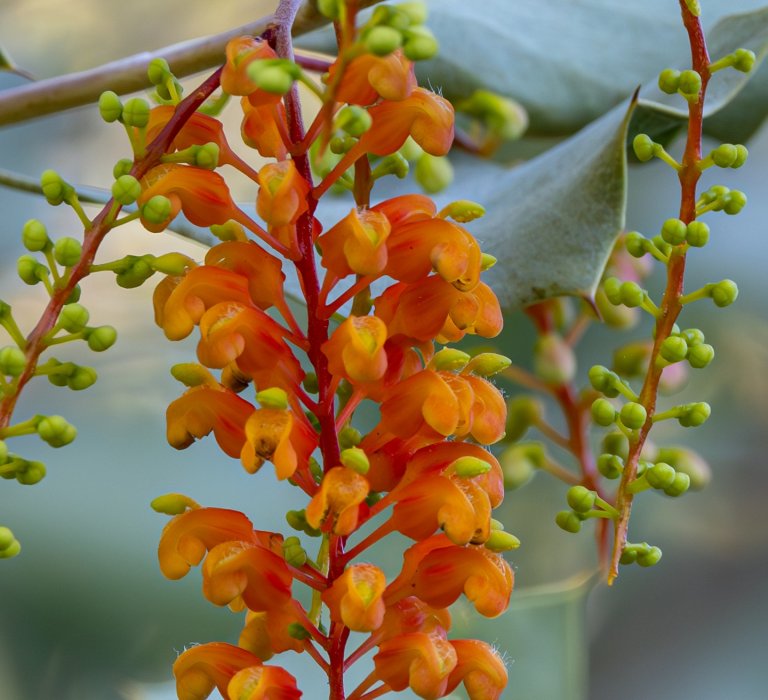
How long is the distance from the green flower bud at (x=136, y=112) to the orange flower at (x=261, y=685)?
0.17m

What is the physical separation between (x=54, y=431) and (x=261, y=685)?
0.10 metres

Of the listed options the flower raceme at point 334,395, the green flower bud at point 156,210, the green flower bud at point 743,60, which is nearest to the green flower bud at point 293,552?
the flower raceme at point 334,395

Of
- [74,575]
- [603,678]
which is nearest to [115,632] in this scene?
[74,575]

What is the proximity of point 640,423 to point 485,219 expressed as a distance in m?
0.16

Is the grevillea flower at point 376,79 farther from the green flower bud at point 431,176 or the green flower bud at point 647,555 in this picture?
the green flower bud at point 431,176

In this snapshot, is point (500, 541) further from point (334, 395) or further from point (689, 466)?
point (689, 466)

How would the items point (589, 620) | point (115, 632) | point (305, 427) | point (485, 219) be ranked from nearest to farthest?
point (305, 427), point (485, 219), point (115, 632), point (589, 620)

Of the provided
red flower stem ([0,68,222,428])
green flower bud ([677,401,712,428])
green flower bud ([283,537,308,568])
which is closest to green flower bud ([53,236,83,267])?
red flower stem ([0,68,222,428])

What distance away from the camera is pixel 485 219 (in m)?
0.55

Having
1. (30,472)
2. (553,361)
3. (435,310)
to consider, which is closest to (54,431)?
(30,472)

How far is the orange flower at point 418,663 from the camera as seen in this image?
15.0 inches

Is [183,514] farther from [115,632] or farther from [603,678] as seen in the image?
[603,678]

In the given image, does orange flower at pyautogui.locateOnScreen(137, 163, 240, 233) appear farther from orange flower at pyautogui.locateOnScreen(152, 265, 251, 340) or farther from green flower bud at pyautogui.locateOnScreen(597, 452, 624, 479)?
green flower bud at pyautogui.locateOnScreen(597, 452, 624, 479)

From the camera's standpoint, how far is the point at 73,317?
364mm
